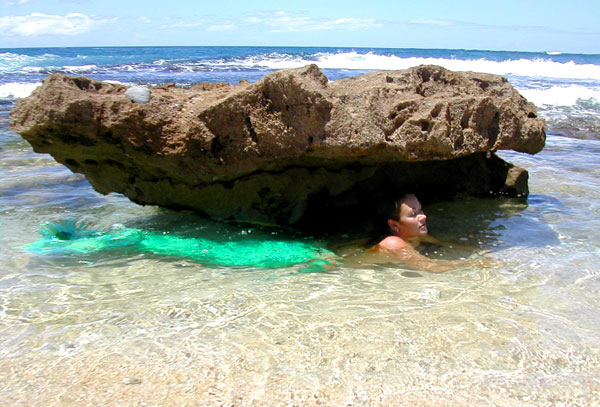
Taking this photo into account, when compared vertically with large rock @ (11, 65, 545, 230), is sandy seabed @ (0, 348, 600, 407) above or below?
below

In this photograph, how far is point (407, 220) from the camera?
161 inches

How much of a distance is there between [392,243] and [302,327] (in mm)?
1485

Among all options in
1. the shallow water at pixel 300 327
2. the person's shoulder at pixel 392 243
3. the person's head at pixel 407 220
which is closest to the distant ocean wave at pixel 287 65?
the shallow water at pixel 300 327

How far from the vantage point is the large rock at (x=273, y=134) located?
11.7 feet

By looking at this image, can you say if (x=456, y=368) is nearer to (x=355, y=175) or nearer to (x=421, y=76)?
(x=355, y=175)

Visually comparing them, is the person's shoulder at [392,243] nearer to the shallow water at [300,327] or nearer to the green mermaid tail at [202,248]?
the shallow water at [300,327]

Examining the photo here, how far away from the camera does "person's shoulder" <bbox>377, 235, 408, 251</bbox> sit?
3.91m

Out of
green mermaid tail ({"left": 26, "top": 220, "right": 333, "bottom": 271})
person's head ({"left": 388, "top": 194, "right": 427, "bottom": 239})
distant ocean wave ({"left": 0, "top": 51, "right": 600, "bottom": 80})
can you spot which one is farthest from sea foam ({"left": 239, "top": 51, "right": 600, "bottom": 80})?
green mermaid tail ({"left": 26, "top": 220, "right": 333, "bottom": 271})

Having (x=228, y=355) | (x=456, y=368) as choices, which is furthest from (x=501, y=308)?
(x=228, y=355)

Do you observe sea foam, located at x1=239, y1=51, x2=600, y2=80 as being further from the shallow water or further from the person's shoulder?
the shallow water

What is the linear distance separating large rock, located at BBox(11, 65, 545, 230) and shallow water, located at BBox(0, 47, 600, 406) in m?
0.39

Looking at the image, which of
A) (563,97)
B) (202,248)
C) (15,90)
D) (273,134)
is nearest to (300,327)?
(273,134)

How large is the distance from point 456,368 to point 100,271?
7.73 ft

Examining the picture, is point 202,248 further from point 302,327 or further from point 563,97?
point 563,97
